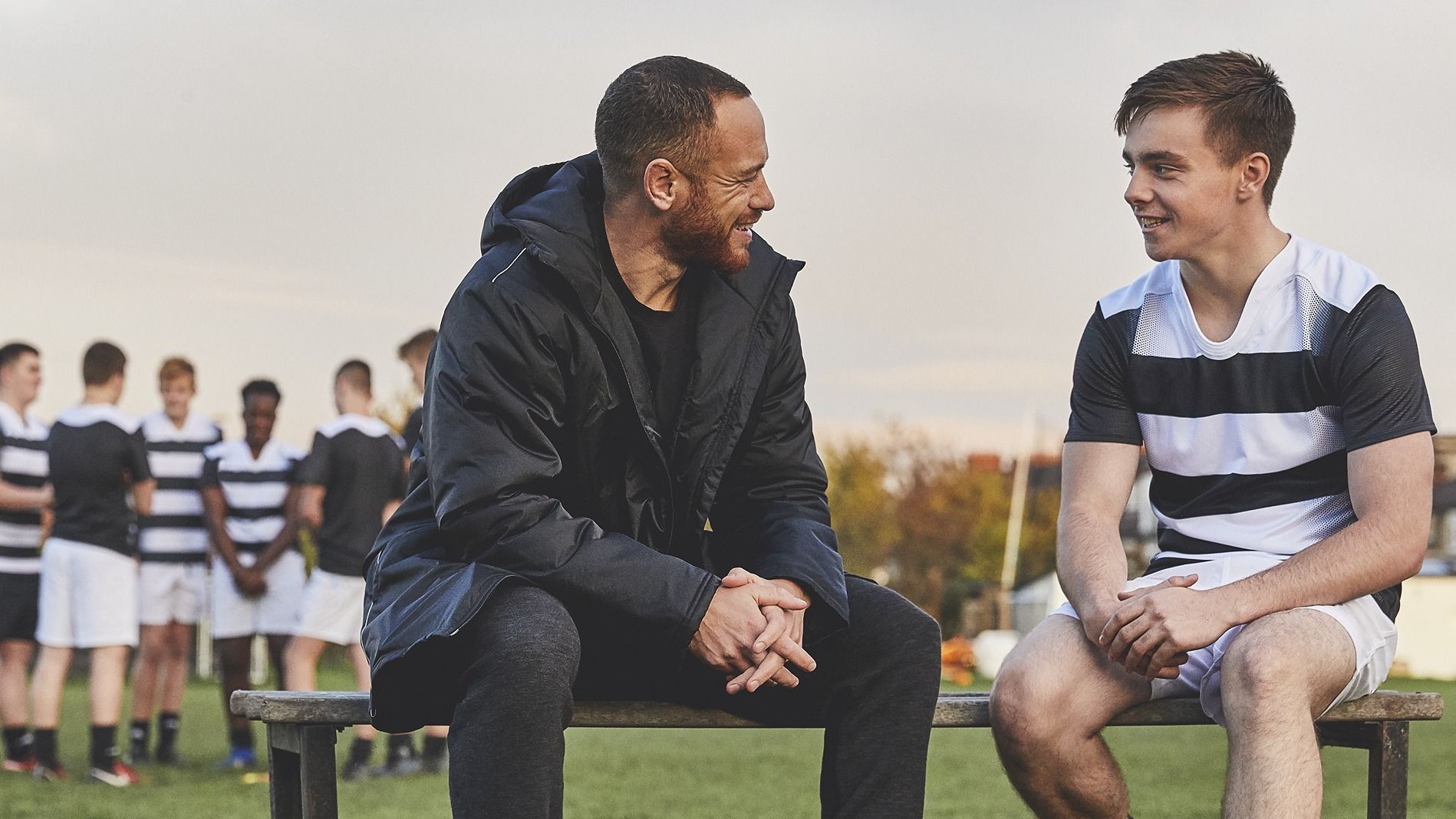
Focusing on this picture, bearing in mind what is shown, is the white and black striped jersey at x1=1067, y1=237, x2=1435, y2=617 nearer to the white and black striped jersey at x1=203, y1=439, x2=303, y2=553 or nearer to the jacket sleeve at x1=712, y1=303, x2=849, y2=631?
the jacket sleeve at x1=712, y1=303, x2=849, y2=631

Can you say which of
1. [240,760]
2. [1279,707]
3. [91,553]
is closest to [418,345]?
[91,553]

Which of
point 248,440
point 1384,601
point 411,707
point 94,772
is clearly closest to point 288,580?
point 248,440

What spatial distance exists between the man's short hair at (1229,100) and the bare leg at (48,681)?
6867 mm

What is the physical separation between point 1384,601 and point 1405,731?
332mm

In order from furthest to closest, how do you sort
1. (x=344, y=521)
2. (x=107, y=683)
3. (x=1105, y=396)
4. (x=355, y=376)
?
(x=355, y=376) → (x=344, y=521) → (x=107, y=683) → (x=1105, y=396)

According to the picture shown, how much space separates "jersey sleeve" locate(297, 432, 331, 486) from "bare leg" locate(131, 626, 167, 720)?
148 cm

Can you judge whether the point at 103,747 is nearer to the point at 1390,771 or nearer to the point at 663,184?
the point at 663,184

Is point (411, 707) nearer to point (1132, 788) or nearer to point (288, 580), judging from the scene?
point (1132, 788)

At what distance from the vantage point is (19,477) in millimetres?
8680

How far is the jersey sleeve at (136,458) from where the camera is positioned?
868 centimetres

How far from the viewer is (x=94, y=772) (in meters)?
8.34

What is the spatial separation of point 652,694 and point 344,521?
5.87 meters

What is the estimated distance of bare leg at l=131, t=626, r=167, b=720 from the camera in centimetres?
941

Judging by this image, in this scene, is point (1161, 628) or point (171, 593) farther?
point (171, 593)
